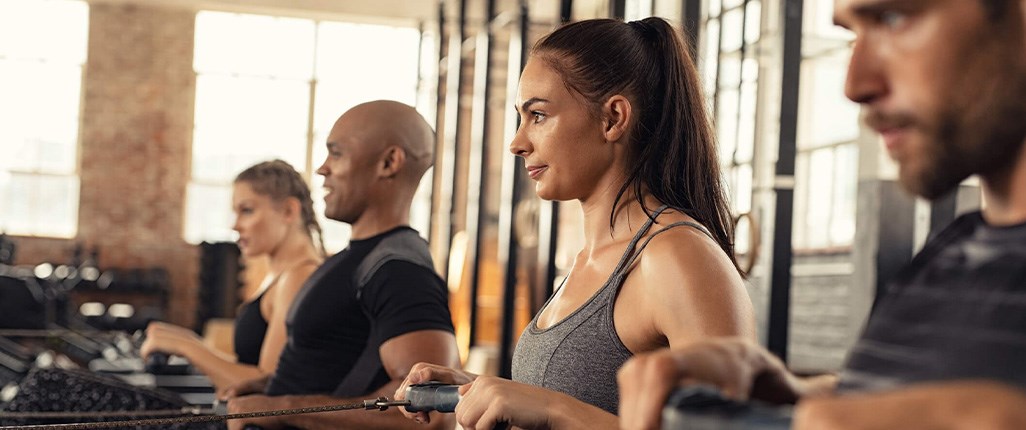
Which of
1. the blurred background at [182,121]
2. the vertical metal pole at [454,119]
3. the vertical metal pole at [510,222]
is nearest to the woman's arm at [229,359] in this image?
the vertical metal pole at [510,222]

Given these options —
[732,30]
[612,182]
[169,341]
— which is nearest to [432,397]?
[612,182]

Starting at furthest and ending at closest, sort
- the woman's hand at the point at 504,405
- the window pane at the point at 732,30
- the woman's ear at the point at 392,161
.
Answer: the window pane at the point at 732,30 → the woman's ear at the point at 392,161 → the woman's hand at the point at 504,405

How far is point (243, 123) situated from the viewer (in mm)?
13320

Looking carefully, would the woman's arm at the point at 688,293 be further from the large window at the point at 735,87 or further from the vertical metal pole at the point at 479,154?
the vertical metal pole at the point at 479,154

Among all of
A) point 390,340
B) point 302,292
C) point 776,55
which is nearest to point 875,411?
point 390,340

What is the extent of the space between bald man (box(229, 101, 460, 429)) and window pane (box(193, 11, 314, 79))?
1097cm

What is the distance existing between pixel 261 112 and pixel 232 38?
858 millimetres

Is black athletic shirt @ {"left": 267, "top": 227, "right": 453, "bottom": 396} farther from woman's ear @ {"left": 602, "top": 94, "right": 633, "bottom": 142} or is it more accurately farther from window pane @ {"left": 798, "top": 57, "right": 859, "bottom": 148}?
window pane @ {"left": 798, "top": 57, "right": 859, "bottom": 148}

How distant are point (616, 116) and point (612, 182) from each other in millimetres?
94

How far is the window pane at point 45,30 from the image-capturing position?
501 inches

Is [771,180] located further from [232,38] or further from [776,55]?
[232,38]

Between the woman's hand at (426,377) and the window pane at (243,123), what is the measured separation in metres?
11.9

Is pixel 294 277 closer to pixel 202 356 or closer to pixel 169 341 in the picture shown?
pixel 202 356

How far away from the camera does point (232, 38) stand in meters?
13.2
